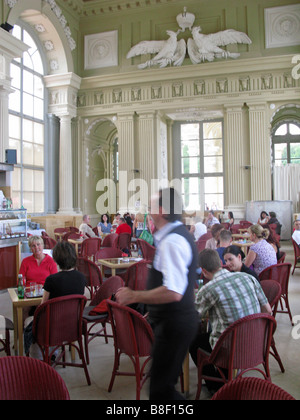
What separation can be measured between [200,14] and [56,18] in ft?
16.8

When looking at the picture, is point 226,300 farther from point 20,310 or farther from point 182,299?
point 20,310

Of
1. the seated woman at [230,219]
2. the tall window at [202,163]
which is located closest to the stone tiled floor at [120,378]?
the seated woman at [230,219]

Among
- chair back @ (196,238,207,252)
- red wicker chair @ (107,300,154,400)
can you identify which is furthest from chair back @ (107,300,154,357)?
chair back @ (196,238,207,252)

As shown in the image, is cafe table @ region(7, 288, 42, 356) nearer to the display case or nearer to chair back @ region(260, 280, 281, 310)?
chair back @ region(260, 280, 281, 310)

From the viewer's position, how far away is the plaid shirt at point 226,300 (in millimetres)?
2715

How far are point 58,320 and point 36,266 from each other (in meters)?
1.25

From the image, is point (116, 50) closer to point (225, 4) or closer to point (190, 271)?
point (225, 4)

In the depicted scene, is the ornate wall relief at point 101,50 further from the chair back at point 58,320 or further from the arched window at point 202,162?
the chair back at point 58,320

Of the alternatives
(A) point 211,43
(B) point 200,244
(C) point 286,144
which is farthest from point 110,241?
(C) point 286,144

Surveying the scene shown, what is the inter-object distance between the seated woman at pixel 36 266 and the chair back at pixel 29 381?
8.06 feet

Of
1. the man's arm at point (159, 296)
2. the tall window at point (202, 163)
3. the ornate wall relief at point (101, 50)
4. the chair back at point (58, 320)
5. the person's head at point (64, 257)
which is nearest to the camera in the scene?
the man's arm at point (159, 296)

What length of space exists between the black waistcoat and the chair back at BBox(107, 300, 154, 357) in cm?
62

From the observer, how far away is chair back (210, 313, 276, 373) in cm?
255

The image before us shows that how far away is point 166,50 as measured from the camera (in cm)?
1406
